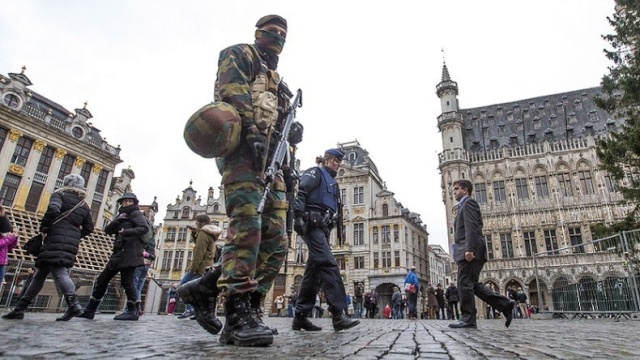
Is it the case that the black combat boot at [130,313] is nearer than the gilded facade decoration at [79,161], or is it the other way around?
the black combat boot at [130,313]

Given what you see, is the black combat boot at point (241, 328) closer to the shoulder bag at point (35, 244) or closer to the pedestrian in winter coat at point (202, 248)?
the shoulder bag at point (35, 244)

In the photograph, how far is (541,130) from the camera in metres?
34.6

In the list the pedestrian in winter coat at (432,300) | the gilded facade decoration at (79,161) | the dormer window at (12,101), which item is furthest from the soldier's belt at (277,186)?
the gilded facade decoration at (79,161)

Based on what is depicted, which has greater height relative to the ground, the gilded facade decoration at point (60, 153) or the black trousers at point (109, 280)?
the gilded facade decoration at point (60, 153)

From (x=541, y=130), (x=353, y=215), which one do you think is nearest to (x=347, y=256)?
(x=353, y=215)

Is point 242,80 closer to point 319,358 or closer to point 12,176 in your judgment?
point 319,358

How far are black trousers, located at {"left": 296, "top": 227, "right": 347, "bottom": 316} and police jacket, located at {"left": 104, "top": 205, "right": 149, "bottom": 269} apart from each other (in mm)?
2747

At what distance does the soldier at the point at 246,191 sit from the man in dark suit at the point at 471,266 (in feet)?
10.7

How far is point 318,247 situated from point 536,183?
3282 centimetres

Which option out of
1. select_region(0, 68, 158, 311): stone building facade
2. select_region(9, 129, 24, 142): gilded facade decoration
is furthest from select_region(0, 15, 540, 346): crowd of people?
select_region(9, 129, 24, 142): gilded facade decoration

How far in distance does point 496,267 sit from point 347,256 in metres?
14.4

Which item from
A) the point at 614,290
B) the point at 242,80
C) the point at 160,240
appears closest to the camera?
the point at 242,80

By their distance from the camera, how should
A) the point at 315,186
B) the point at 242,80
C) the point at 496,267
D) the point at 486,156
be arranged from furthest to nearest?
the point at 486,156 < the point at 496,267 < the point at 315,186 < the point at 242,80

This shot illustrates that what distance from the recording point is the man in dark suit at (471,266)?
5.04m
